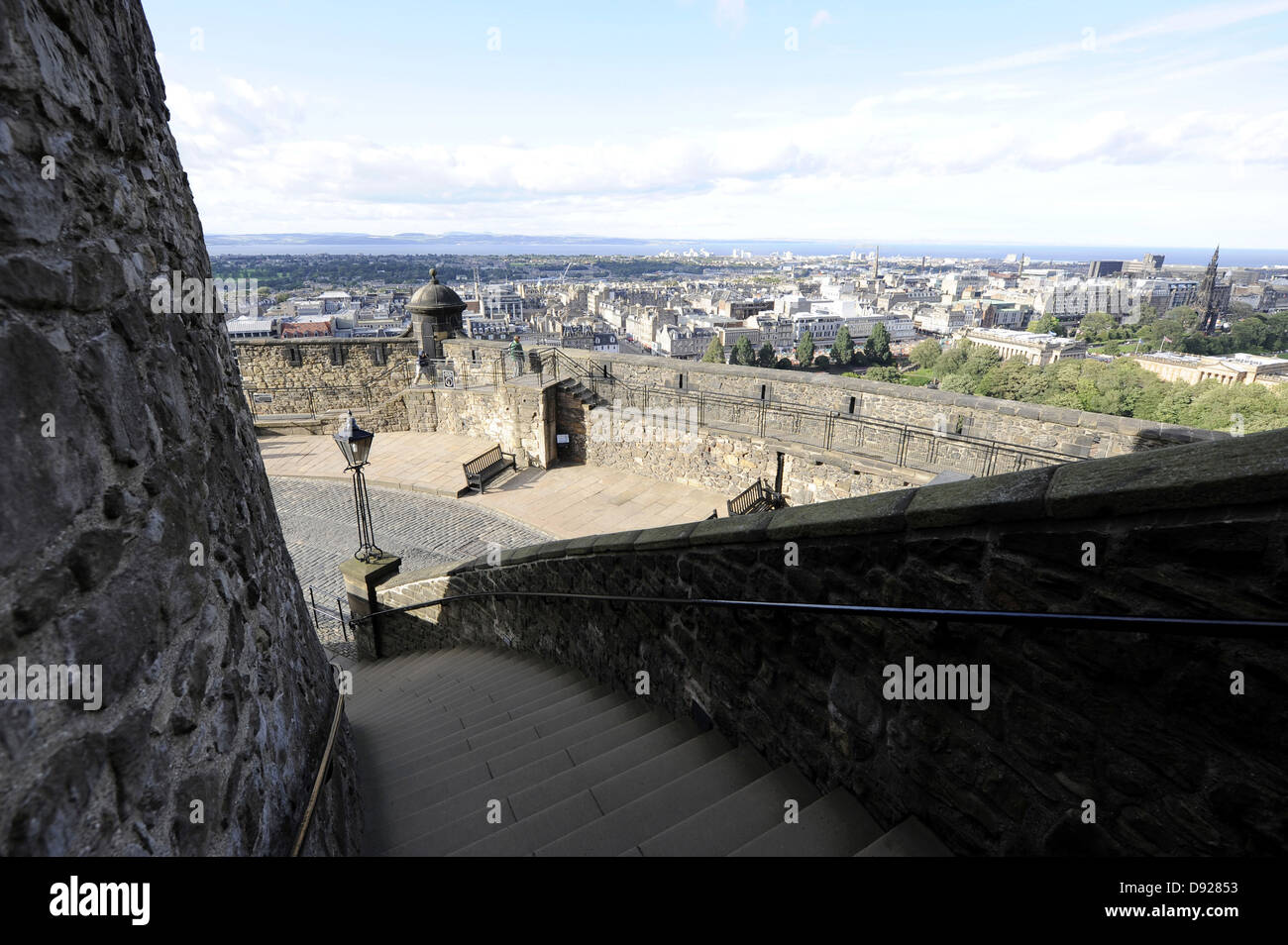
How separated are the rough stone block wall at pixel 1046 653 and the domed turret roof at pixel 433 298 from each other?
17.2 m

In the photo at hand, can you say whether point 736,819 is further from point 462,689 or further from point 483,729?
point 462,689

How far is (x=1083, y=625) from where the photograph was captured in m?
1.64

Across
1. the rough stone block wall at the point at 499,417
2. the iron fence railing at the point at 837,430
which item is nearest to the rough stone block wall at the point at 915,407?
the iron fence railing at the point at 837,430

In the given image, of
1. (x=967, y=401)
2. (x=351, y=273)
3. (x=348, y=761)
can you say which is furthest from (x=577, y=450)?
(x=351, y=273)

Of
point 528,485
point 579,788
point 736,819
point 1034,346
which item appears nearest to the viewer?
point 736,819

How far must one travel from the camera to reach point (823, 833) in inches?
93.8

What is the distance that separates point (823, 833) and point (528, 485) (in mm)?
12522

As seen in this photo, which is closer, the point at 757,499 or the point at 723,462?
the point at 757,499

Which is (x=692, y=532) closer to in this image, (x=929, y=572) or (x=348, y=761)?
(x=929, y=572)

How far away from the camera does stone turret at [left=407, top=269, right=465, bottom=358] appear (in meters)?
18.2

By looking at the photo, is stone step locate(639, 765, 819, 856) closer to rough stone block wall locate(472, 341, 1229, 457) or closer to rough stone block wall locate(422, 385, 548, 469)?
rough stone block wall locate(472, 341, 1229, 457)

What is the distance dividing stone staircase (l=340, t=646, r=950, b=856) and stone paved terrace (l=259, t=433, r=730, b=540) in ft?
22.2

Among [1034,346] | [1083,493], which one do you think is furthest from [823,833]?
[1034,346]

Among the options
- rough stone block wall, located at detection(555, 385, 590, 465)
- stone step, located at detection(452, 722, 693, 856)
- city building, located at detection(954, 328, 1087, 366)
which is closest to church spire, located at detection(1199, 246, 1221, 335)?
city building, located at detection(954, 328, 1087, 366)
